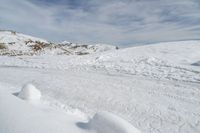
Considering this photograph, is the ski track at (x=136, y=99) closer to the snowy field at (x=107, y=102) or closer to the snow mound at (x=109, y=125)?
the snowy field at (x=107, y=102)

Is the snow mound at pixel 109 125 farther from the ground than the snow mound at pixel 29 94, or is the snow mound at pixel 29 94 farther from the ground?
the snow mound at pixel 29 94

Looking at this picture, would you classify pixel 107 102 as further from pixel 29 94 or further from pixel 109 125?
pixel 109 125

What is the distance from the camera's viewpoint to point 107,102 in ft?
16.2

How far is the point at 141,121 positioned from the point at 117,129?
57.4 inches

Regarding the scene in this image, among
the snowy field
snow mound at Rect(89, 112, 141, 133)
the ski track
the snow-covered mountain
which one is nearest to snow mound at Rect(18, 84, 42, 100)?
the snowy field

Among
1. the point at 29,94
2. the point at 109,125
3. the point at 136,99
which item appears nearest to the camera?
the point at 109,125

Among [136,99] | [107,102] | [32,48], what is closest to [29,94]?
[107,102]

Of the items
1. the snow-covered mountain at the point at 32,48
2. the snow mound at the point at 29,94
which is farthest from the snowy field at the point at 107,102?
the snow-covered mountain at the point at 32,48

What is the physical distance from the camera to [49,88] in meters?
6.14

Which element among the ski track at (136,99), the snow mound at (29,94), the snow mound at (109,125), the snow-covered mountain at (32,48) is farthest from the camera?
the snow-covered mountain at (32,48)

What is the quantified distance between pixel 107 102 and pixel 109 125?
7.24 ft

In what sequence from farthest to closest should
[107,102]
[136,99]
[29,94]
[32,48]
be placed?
[32,48], [136,99], [107,102], [29,94]

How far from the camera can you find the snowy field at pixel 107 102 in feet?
9.46

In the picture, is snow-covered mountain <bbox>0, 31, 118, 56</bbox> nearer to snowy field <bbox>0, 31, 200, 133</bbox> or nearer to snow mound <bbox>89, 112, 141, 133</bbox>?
snowy field <bbox>0, 31, 200, 133</bbox>
